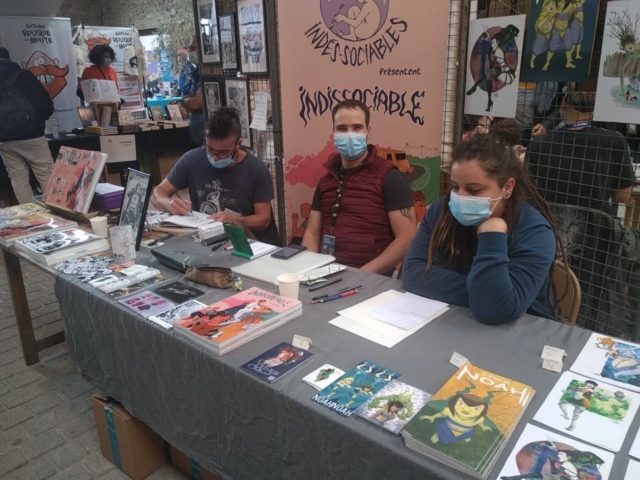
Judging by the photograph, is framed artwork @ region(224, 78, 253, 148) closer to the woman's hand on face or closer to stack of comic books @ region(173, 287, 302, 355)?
stack of comic books @ region(173, 287, 302, 355)

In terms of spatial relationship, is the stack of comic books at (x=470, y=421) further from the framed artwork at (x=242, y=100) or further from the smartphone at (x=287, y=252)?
the framed artwork at (x=242, y=100)

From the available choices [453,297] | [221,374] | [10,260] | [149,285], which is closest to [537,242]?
[453,297]

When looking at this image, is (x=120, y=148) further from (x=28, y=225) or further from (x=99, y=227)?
(x=99, y=227)

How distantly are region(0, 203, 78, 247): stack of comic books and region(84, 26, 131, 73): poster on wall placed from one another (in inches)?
208

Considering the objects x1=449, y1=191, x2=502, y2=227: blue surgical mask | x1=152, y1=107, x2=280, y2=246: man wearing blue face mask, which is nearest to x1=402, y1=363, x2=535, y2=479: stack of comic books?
x1=449, y1=191, x2=502, y2=227: blue surgical mask

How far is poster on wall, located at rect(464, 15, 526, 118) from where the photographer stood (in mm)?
2102

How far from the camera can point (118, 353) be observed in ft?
5.44

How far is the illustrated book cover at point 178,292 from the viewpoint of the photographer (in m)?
1.60

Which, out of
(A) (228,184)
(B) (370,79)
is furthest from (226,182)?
(B) (370,79)

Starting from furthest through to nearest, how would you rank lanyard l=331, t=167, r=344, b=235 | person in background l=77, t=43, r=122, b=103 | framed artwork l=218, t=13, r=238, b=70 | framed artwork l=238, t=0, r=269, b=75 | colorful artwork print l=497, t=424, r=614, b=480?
person in background l=77, t=43, r=122, b=103
framed artwork l=218, t=13, r=238, b=70
framed artwork l=238, t=0, r=269, b=75
lanyard l=331, t=167, r=344, b=235
colorful artwork print l=497, t=424, r=614, b=480

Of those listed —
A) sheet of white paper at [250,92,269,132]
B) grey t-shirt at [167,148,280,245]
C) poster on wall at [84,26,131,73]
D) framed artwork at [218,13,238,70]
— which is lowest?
grey t-shirt at [167,148,280,245]

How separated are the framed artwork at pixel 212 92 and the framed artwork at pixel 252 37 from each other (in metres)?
0.36

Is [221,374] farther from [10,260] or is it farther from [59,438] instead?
[10,260]

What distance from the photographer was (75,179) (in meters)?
2.50
